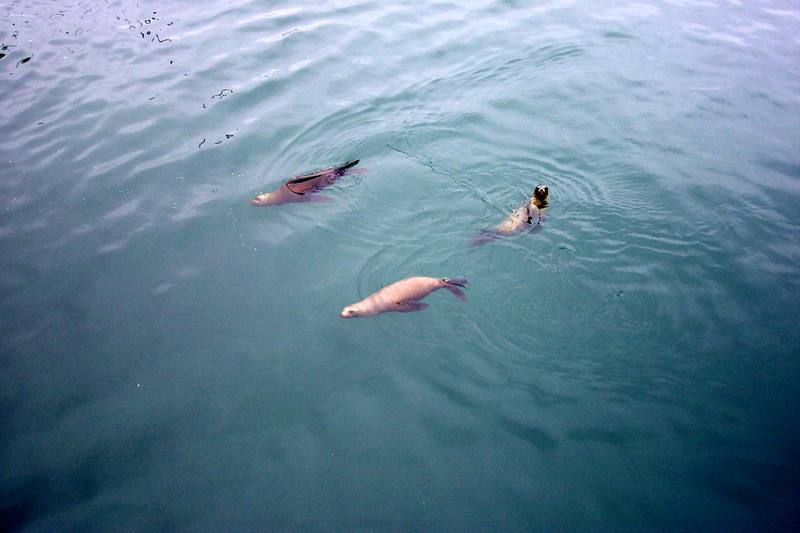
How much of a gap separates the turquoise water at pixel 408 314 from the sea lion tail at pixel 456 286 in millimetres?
93

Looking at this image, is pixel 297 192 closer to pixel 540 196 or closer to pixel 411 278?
pixel 411 278

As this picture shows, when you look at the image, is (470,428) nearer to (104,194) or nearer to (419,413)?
(419,413)

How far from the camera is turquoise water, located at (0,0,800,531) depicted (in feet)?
13.7

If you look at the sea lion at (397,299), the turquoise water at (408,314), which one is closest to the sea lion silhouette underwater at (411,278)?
the sea lion at (397,299)

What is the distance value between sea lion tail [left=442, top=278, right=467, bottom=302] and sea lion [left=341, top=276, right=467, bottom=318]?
2.1 inches

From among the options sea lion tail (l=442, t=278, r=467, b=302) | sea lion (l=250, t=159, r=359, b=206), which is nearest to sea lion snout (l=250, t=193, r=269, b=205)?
sea lion (l=250, t=159, r=359, b=206)

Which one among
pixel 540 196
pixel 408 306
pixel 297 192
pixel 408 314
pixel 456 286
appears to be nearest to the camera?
pixel 408 306

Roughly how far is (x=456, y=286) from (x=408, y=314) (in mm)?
673

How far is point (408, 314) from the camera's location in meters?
5.38

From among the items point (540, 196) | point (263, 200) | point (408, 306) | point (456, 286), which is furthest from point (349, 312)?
point (540, 196)

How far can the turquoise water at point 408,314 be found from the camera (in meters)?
4.17

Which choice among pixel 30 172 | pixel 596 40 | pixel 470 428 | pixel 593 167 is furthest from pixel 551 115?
pixel 30 172

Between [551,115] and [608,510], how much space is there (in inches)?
A: 255

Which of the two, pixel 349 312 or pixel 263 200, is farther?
pixel 263 200
